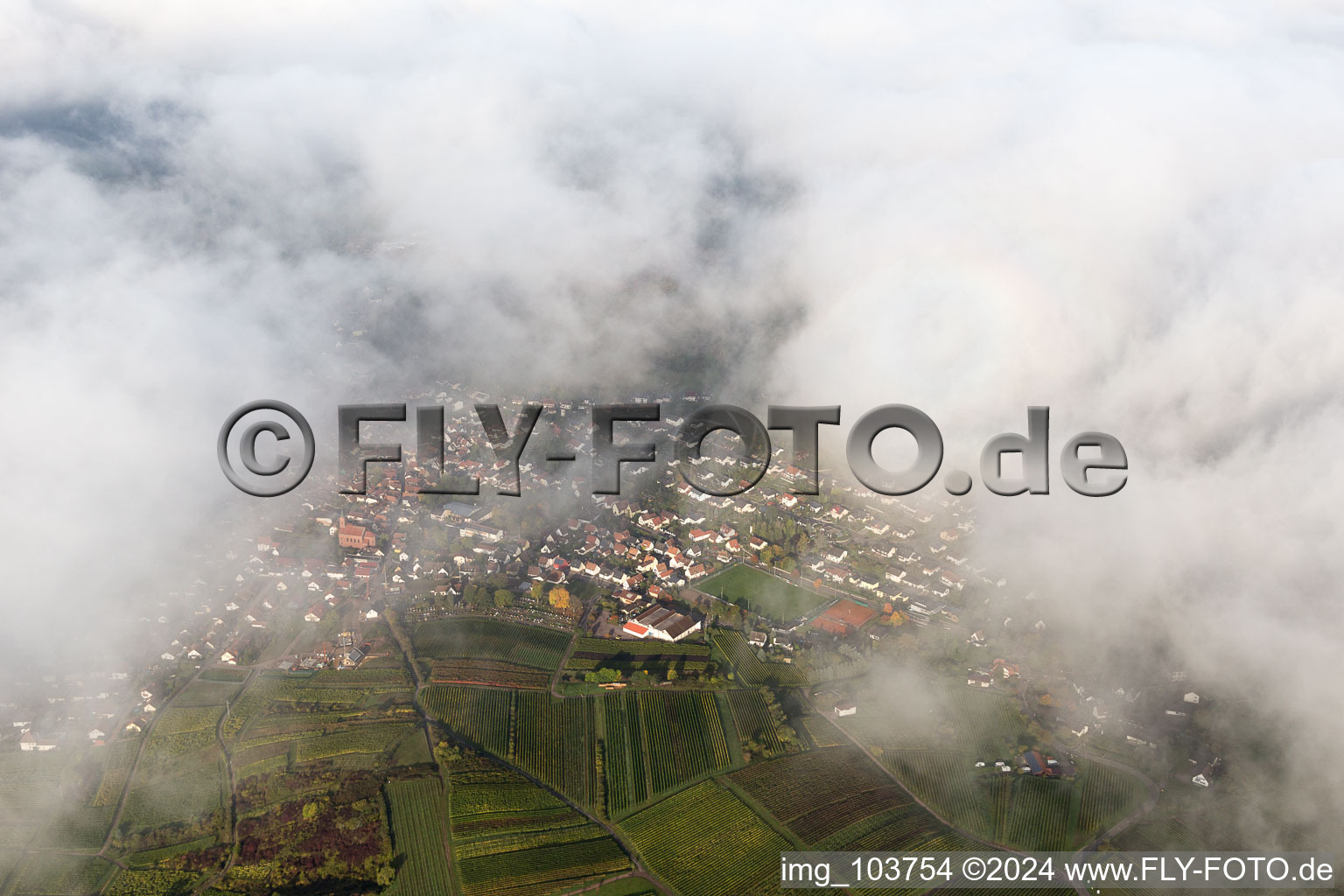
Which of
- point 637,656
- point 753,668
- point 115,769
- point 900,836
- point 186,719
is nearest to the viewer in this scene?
point 900,836

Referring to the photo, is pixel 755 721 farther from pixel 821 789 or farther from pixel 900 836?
pixel 900 836

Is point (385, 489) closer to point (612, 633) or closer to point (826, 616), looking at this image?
point (612, 633)

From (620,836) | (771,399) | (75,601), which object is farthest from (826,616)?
(75,601)

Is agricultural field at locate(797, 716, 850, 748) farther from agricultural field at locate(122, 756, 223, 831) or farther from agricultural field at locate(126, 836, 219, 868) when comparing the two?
agricultural field at locate(122, 756, 223, 831)

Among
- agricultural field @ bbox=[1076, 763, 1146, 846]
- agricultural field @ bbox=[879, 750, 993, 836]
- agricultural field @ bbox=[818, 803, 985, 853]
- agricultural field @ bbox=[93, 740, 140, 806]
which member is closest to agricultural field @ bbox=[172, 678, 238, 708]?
agricultural field @ bbox=[93, 740, 140, 806]

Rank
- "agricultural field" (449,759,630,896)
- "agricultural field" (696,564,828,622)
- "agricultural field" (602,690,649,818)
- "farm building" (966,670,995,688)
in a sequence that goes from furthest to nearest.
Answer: "agricultural field" (696,564,828,622), "farm building" (966,670,995,688), "agricultural field" (602,690,649,818), "agricultural field" (449,759,630,896)

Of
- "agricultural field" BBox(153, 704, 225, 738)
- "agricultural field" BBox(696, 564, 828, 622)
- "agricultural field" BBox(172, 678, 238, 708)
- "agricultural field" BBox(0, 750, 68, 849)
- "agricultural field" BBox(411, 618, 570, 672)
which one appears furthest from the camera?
"agricultural field" BBox(696, 564, 828, 622)

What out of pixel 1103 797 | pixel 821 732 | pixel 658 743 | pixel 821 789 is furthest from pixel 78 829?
pixel 1103 797
